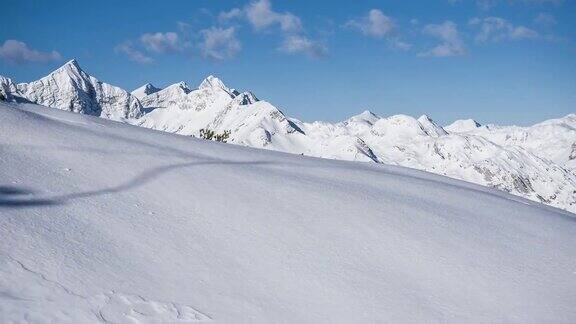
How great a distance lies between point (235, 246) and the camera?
492cm

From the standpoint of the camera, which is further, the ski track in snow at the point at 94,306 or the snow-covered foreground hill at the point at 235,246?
the snow-covered foreground hill at the point at 235,246

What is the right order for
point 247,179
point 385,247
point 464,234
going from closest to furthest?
→ point 385,247 < point 464,234 < point 247,179

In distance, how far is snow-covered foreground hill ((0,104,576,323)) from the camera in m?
3.75

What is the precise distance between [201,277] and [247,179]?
3.14m

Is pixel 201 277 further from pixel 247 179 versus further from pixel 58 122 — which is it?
pixel 58 122

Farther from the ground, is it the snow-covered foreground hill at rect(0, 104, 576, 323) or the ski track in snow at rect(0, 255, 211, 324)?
the snow-covered foreground hill at rect(0, 104, 576, 323)

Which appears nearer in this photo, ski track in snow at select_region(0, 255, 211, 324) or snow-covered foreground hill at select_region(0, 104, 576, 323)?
ski track in snow at select_region(0, 255, 211, 324)

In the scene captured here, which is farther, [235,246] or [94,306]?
[235,246]

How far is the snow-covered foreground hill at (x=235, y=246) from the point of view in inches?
148

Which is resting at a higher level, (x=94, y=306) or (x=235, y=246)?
(x=235, y=246)

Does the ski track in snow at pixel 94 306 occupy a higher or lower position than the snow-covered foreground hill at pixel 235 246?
lower

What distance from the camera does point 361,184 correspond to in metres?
8.30

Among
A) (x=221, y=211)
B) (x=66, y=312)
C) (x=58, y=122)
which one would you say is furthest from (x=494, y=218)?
(x=58, y=122)

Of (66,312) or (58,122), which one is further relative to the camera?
(58,122)
